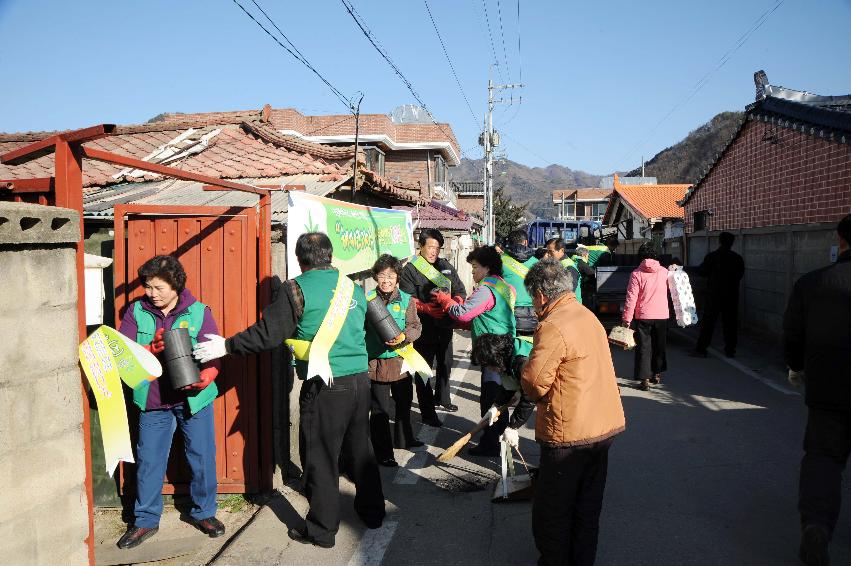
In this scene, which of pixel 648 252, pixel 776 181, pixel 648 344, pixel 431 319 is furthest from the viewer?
pixel 776 181

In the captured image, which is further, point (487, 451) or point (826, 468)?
point (487, 451)

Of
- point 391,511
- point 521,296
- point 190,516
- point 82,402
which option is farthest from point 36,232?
point 521,296

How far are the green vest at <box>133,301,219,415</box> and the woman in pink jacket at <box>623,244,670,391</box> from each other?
18.3 feet

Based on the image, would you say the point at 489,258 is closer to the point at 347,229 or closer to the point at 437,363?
the point at 347,229

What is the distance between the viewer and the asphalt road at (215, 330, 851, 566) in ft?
13.0

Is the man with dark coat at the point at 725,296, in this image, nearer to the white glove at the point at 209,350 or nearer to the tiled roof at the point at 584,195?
the white glove at the point at 209,350

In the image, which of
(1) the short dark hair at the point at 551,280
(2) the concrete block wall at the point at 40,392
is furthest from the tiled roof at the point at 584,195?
(2) the concrete block wall at the point at 40,392

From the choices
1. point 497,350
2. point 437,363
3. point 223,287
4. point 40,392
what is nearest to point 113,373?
point 40,392

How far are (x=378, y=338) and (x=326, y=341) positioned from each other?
1177 millimetres

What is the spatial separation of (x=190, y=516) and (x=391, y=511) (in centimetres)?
140

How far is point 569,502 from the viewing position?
135 inches

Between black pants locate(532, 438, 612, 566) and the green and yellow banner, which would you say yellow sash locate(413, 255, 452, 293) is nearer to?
black pants locate(532, 438, 612, 566)

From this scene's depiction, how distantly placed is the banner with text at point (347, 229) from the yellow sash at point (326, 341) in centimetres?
74

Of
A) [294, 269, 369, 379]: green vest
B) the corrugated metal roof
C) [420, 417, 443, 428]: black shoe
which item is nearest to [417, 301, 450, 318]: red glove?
[420, 417, 443, 428]: black shoe
